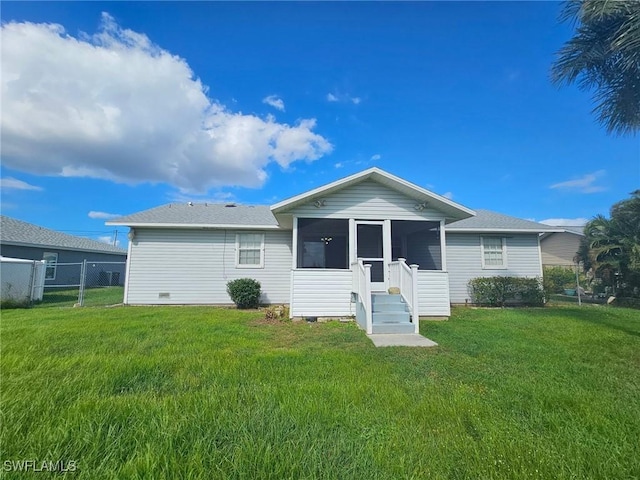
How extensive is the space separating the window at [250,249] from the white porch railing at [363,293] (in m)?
4.39

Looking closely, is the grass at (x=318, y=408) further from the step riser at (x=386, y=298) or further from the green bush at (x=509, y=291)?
the green bush at (x=509, y=291)

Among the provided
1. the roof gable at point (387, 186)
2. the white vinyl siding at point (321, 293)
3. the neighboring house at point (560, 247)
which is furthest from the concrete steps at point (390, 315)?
the neighboring house at point (560, 247)

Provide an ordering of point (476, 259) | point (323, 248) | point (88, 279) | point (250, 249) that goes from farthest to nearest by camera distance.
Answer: point (88, 279) < point (323, 248) < point (476, 259) < point (250, 249)

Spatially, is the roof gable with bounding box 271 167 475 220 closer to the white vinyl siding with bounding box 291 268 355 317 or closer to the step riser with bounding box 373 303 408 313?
the white vinyl siding with bounding box 291 268 355 317

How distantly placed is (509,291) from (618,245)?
5633 mm

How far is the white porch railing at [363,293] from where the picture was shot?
6496mm

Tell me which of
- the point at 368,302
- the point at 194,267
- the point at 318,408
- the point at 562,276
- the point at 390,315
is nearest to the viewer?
the point at 318,408

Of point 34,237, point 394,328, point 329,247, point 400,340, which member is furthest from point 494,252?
point 34,237

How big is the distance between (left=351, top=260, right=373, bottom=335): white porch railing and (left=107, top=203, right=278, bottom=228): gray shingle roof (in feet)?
14.3

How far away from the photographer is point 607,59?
6621 millimetres

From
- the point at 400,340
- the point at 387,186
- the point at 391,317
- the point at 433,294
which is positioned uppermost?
the point at 387,186

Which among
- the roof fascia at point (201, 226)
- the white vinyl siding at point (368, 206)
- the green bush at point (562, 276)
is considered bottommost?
the green bush at point (562, 276)

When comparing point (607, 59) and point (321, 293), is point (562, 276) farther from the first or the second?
point (321, 293)

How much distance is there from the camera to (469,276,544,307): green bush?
1073 cm
